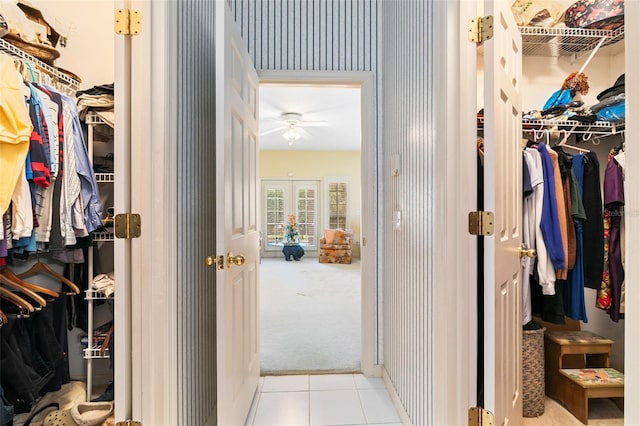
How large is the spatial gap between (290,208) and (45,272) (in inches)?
282

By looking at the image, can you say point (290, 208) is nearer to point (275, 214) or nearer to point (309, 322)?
point (275, 214)

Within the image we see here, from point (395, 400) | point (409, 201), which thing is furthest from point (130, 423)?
point (409, 201)

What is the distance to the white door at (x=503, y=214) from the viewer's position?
129cm

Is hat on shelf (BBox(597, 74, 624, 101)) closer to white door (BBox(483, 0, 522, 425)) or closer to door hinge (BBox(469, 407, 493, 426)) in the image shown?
white door (BBox(483, 0, 522, 425))

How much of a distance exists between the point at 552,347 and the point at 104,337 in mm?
2650

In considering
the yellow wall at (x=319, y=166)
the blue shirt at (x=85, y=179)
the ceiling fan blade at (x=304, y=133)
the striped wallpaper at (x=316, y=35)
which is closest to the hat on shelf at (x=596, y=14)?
the striped wallpaper at (x=316, y=35)

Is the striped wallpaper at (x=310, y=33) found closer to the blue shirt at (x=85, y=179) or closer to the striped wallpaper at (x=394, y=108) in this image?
the striped wallpaper at (x=394, y=108)

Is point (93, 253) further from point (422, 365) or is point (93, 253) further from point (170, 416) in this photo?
point (422, 365)

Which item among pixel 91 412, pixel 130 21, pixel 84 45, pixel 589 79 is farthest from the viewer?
pixel 589 79

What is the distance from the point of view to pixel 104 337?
182cm

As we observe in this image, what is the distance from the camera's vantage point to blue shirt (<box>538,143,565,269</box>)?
5.93 ft

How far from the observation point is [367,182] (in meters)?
2.42

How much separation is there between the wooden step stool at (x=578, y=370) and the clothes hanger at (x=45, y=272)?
2825 mm

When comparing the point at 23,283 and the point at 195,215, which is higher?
the point at 195,215
